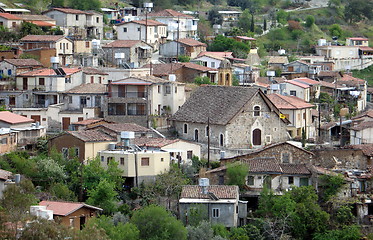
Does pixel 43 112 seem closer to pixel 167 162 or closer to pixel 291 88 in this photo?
pixel 167 162

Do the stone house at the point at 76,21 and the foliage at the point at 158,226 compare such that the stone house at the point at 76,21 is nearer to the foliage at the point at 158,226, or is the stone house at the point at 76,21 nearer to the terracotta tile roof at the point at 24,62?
the terracotta tile roof at the point at 24,62

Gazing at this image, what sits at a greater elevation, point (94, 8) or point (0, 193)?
point (94, 8)

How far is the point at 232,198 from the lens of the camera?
1825 inches

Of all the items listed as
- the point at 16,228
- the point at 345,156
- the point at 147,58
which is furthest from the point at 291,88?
the point at 16,228

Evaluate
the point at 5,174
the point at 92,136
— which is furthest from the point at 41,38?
the point at 5,174

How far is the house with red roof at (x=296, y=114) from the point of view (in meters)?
59.8

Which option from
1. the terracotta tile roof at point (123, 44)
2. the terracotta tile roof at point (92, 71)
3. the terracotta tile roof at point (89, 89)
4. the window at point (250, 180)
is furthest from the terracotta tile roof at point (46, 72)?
the window at point (250, 180)

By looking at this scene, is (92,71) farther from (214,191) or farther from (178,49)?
(214,191)

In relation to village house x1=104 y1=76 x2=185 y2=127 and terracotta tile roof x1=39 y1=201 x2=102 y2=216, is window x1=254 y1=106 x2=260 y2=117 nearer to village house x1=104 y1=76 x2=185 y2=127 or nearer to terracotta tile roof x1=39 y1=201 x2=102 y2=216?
village house x1=104 y1=76 x2=185 y2=127

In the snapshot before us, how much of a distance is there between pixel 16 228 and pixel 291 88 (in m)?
34.1

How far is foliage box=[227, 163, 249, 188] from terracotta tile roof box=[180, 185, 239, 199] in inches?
Result: 54.4

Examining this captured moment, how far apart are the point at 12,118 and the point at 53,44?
13682 mm

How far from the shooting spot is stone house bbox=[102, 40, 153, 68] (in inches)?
2778

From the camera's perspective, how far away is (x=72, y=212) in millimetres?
43656
